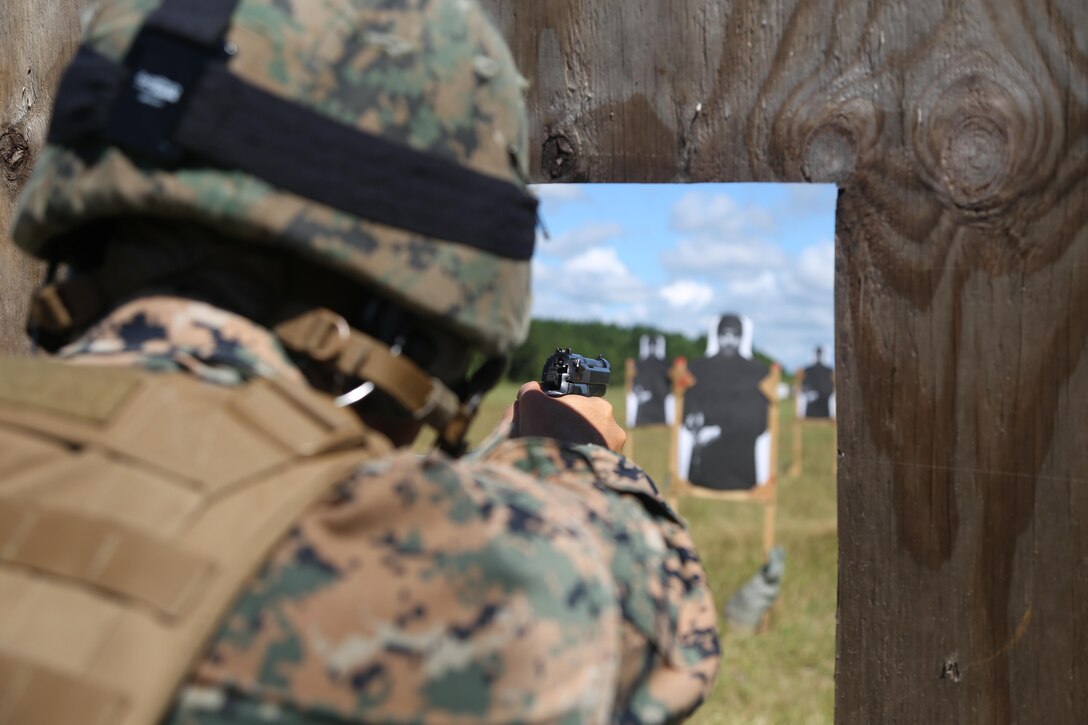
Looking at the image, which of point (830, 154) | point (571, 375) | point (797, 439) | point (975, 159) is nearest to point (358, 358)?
point (571, 375)

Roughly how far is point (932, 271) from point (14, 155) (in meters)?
1.83

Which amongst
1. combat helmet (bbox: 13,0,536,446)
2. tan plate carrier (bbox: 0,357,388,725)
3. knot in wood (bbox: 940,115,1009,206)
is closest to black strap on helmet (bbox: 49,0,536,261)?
combat helmet (bbox: 13,0,536,446)

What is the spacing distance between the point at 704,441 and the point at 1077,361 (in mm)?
6538

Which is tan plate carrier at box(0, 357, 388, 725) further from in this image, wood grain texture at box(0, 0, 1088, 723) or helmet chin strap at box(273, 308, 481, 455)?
wood grain texture at box(0, 0, 1088, 723)

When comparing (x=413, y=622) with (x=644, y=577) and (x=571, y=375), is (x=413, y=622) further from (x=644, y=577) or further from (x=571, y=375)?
(x=571, y=375)

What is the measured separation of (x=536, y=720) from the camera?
2.72 ft

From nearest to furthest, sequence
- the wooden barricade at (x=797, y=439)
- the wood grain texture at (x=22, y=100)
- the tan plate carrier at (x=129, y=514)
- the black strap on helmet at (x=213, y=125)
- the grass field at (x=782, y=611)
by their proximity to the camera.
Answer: the tan plate carrier at (x=129, y=514)
the black strap on helmet at (x=213, y=125)
the wood grain texture at (x=22, y=100)
the grass field at (x=782, y=611)
the wooden barricade at (x=797, y=439)

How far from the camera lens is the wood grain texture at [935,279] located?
153 centimetres

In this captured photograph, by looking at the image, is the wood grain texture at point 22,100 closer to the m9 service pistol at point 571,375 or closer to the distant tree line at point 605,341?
the m9 service pistol at point 571,375

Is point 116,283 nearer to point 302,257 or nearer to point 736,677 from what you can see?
point 302,257

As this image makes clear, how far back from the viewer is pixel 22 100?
Answer: 205 centimetres

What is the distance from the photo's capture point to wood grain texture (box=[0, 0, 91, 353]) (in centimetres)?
199

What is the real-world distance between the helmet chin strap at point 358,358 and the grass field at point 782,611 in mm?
3711

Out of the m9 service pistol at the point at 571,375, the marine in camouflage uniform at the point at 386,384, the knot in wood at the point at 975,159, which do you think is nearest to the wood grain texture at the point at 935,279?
the knot in wood at the point at 975,159
